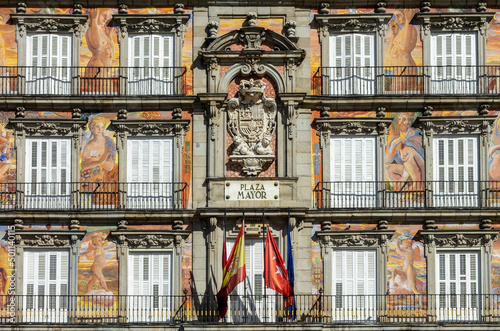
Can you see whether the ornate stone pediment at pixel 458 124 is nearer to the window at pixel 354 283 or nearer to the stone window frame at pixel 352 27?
the stone window frame at pixel 352 27

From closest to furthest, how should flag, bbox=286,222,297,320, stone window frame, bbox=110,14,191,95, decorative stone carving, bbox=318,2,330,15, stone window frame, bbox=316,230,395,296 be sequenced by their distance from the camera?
flag, bbox=286,222,297,320 < stone window frame, bbox=316,230,395,296 < stone window frame, bbox=110,14,191,95 < decorative stone carving, bbox=318,2,330,15

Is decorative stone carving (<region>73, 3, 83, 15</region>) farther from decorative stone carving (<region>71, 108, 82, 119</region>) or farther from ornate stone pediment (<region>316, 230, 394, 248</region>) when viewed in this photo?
ornate stone pediment (<region>316, 230, 394, 248</region>)

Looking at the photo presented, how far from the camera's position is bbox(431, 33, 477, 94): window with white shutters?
127ft

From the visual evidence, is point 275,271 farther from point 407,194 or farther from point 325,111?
point 325,111

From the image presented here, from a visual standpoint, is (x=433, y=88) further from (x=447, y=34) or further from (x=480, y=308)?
(x=480, y=308)

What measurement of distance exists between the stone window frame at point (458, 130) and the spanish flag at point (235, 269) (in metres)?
6.77

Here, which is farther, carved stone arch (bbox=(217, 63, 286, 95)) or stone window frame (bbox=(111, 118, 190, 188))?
carved stone arch (bbox=(217, 63, 286, 95))

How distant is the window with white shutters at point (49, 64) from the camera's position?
38.7m

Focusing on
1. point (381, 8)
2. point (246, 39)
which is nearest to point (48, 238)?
point (246, 39)

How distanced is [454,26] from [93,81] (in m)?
12.5

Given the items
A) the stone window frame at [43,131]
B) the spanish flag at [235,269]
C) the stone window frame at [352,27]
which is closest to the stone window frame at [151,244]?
the spanish flag at [235,269]

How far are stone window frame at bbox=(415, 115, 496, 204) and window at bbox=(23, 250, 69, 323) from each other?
12551 mm

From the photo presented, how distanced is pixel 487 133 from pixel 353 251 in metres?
6.05

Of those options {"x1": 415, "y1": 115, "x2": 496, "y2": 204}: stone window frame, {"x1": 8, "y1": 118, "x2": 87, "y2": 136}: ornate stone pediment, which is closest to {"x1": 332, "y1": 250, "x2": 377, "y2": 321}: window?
{"x1": 415, "y1": 115, "x2": 496, "y2": 204}: stone window frame
